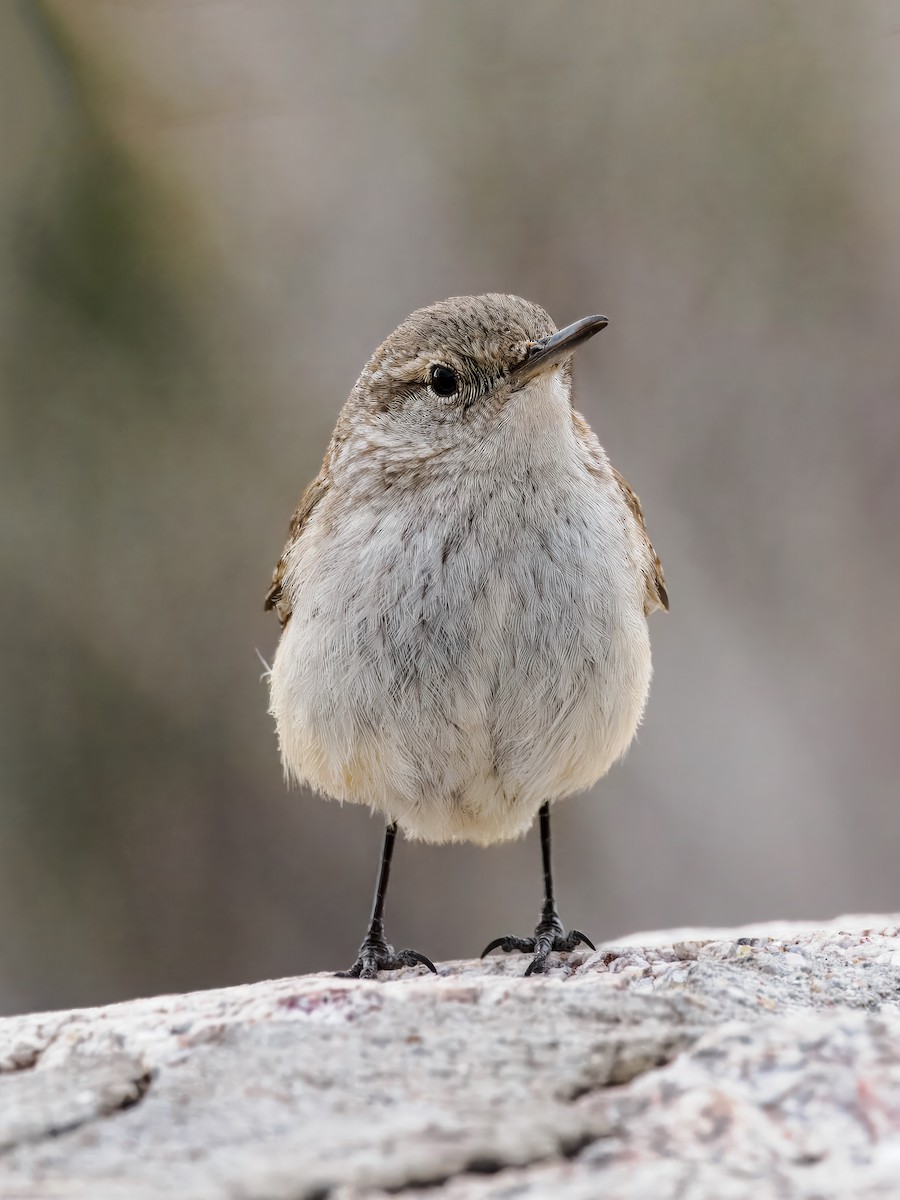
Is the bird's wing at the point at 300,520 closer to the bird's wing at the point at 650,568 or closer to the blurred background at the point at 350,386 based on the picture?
the bird's wing at the point at 650,568

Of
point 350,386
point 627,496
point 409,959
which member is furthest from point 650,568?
point 350,386

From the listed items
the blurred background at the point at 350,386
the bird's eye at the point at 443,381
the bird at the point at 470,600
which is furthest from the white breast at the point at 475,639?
the blurred background at the point at 350,386

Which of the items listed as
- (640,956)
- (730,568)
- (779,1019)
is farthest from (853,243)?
(779,1019)

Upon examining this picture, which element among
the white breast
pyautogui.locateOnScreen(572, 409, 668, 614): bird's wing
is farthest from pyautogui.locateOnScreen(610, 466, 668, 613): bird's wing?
the white breast

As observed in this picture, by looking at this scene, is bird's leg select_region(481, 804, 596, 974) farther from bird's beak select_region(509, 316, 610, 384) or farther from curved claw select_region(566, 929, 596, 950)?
bird's beak select_region(509, 316, 610, 384)

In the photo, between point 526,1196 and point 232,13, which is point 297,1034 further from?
point 232,13

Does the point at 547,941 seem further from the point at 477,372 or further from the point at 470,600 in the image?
the point at 477,372

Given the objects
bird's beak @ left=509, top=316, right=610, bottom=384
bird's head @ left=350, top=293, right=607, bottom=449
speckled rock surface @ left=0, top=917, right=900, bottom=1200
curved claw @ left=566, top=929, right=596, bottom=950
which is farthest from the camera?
curved claw @ left=566, top=929, right=596, bottom=950
